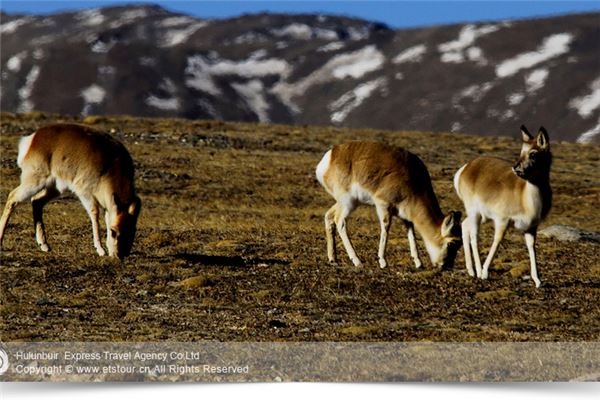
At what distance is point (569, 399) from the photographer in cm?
1316

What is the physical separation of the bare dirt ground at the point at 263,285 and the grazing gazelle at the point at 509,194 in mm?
708

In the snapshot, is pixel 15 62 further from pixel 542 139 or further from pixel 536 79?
pixel 542 139

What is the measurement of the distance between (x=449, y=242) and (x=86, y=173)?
19.2 feet

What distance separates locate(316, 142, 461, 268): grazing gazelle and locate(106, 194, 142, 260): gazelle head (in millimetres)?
3462

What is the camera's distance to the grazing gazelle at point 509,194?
18828 millimetres

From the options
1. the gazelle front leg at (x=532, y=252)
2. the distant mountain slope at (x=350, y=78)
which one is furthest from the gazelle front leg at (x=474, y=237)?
the distant mountain slope at (x=350, y=78)

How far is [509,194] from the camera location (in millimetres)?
19547

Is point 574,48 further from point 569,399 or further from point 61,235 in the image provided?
point 569,399

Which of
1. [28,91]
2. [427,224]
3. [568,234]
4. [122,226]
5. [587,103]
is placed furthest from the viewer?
[28,91]

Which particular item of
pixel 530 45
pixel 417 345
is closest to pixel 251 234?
pixel 417 345

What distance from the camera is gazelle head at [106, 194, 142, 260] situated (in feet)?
63.8

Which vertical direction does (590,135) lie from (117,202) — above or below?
below

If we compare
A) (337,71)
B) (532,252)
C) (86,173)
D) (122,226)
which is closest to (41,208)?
(86,173)

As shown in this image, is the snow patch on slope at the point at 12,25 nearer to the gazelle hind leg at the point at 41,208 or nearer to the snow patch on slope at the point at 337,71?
the snow patch on slope at the point at 337,71
